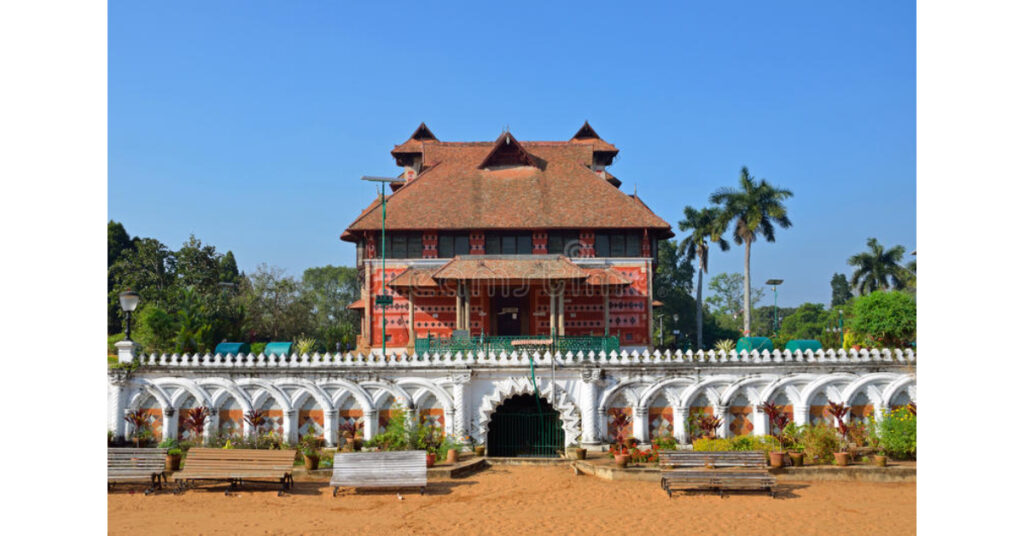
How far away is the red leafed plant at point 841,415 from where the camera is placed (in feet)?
60.3

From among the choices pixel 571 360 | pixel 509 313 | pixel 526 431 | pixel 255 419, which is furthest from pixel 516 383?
pixel 509 313

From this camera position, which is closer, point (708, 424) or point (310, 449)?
point (310, 449)

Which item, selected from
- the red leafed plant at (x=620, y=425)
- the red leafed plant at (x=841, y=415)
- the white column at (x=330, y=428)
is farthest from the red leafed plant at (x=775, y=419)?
the white column at (x=330, y=428)

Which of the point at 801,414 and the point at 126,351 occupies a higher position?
the point at 126,351

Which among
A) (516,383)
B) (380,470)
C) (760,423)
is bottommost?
(380,470)

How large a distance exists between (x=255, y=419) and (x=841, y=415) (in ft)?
52.9

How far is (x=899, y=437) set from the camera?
56.8 feet

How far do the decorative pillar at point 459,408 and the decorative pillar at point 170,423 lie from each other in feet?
25.3

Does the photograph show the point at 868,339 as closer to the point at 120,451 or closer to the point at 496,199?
the point at 496,199

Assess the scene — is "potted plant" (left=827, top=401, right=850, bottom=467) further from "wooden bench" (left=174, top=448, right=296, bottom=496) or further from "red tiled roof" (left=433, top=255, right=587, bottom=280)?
"wooden bench" (left=174, top=448, right=296, bottom=496)

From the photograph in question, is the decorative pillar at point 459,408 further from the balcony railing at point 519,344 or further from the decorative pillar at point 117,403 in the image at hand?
the decorative pillar at point 117,403

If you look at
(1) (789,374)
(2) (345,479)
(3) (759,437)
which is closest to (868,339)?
(1) (789,374)

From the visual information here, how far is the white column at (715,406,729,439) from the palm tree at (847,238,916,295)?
4609cm

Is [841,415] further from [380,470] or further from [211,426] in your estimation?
[211,426]
